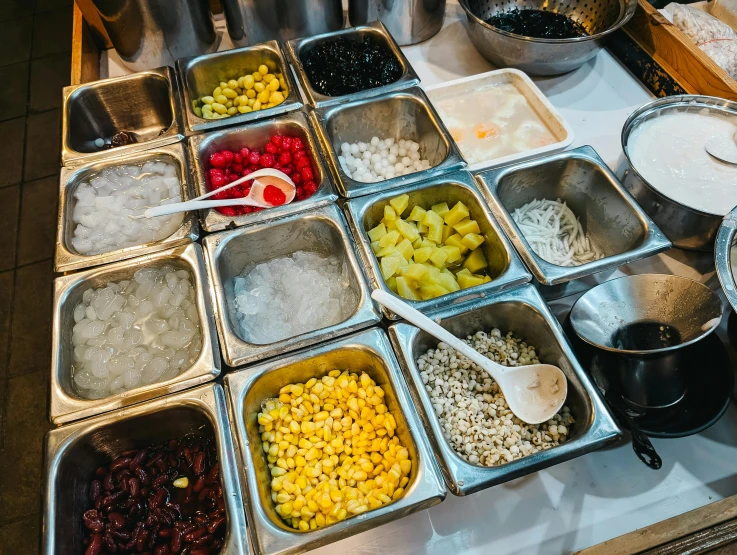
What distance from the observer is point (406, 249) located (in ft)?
6.43

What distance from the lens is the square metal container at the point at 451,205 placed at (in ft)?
5.83

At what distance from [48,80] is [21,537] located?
3710mm

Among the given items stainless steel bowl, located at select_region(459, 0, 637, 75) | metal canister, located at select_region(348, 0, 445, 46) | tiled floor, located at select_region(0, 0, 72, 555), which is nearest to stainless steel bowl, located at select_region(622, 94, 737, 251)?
stainless steel bowl, located at select_region(459, 0, 637, 75)

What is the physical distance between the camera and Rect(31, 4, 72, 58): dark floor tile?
15.5 feet

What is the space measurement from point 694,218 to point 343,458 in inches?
60.2

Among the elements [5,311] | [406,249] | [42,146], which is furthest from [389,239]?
[42,146]

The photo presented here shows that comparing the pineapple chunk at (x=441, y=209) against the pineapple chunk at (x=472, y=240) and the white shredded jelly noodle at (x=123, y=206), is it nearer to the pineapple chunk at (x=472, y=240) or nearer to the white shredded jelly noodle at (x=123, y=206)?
the pineapple chunk at (x=472, y=240)

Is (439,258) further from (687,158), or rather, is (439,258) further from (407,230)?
(687,158)

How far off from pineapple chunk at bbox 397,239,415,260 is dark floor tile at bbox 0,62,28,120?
13.0 feet

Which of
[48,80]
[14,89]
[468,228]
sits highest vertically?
[468,228]

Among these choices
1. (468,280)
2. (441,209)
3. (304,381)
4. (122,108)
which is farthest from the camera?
(122,108)

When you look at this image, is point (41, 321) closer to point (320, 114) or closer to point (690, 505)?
point (320, 114)

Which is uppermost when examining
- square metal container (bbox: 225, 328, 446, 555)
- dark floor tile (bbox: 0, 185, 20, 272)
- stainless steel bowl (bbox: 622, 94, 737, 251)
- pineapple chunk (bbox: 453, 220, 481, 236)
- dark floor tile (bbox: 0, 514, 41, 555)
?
stainless steel bowl (bbox: 622, 94, 737, 251)

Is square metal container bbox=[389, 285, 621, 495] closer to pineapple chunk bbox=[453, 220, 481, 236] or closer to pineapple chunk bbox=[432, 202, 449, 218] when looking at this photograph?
pineapple chunk bbox=[453, 220, 481, 236]
